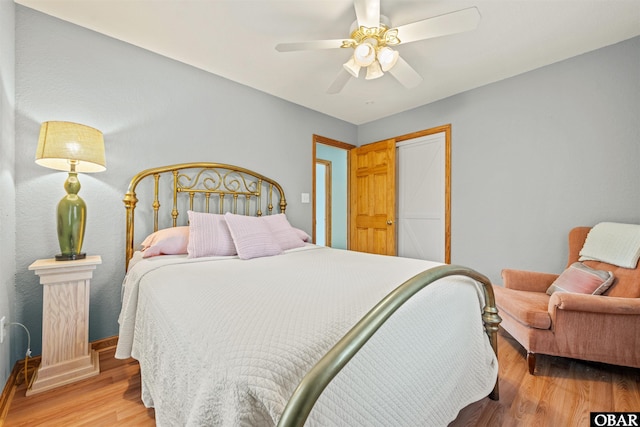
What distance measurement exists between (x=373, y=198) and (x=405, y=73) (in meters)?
2.05

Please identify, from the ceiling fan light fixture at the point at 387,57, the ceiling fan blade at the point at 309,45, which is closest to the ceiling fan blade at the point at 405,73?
the ceiling fan light fixture at the point at 387,57

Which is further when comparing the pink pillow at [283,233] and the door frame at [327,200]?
the door frame at [327,200]

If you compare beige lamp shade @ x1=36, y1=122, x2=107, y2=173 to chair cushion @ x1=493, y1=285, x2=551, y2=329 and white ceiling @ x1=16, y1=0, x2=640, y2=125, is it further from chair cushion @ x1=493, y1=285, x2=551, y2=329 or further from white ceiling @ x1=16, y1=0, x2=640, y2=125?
chair cushion @ x1=493, y1=285, x2=551, y2=329

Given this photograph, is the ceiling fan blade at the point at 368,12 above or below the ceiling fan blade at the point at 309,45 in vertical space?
above

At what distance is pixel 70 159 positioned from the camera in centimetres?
166

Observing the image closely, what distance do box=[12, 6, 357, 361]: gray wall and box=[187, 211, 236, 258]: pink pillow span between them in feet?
2.09

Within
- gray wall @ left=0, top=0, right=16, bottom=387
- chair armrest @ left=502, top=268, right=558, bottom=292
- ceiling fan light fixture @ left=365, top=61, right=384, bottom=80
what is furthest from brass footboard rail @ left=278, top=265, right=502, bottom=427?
gray wall @ left=0, top=0, right=16, bottom=387

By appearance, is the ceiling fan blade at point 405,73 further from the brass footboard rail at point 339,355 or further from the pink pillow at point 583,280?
the pink pillow at point 583,280

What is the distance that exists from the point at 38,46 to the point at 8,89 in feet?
1.59

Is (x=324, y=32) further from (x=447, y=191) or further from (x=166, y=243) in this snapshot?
(x=447, y=191)

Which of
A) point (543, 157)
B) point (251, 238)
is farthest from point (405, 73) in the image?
point (251, 238)

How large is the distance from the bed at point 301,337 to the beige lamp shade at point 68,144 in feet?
2.30

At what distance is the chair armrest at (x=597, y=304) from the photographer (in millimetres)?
1559

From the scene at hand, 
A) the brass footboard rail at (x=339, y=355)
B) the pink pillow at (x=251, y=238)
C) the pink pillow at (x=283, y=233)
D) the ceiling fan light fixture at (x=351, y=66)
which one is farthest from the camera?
the pink pillow at (x=283, y=233)
